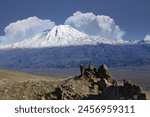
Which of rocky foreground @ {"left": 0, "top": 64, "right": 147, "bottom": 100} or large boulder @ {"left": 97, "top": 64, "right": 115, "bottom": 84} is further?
large boulder @ {"left": 97, "top": 64, "right": 115, "bottom": 84}

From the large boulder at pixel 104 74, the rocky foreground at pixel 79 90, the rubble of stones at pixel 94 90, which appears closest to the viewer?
the rubble of stones at pixel 94 90

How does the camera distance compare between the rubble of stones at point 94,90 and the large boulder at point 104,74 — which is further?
the large boulder at point 104,74

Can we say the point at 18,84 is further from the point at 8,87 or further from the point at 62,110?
the point at 62,110

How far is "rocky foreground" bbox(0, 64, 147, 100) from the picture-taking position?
62.2ft

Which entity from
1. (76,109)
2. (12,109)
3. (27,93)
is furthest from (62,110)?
(27,93)

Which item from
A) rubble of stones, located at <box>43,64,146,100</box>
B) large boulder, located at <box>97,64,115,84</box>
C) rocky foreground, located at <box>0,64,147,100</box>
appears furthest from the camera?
large boulder, located at <box>97,64,115,84</box>

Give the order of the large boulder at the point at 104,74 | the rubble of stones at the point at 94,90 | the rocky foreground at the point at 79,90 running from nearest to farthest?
the rubble of stones at the point at 94,90, the rocky foreground at the point at 79,90, the large boulder at the point at 104,74

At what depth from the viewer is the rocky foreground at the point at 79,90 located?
62.2 feet

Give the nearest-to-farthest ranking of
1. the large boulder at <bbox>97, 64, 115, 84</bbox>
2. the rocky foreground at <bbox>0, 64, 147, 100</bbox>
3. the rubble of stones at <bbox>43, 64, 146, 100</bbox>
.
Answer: the rubble of stones at <bbox>43, 64, 146, 100</bbox>, the rocky foreground at <bbox>0, 64, 147, 100</bbox>, the large boulder at <bbox>97, 64, 115, 84</bbox>

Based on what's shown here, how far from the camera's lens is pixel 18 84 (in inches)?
844

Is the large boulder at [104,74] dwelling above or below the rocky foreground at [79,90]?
above

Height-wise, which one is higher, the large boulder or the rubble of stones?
the large boulder

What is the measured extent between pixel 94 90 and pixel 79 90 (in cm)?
95

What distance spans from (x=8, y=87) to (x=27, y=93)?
143 cm
